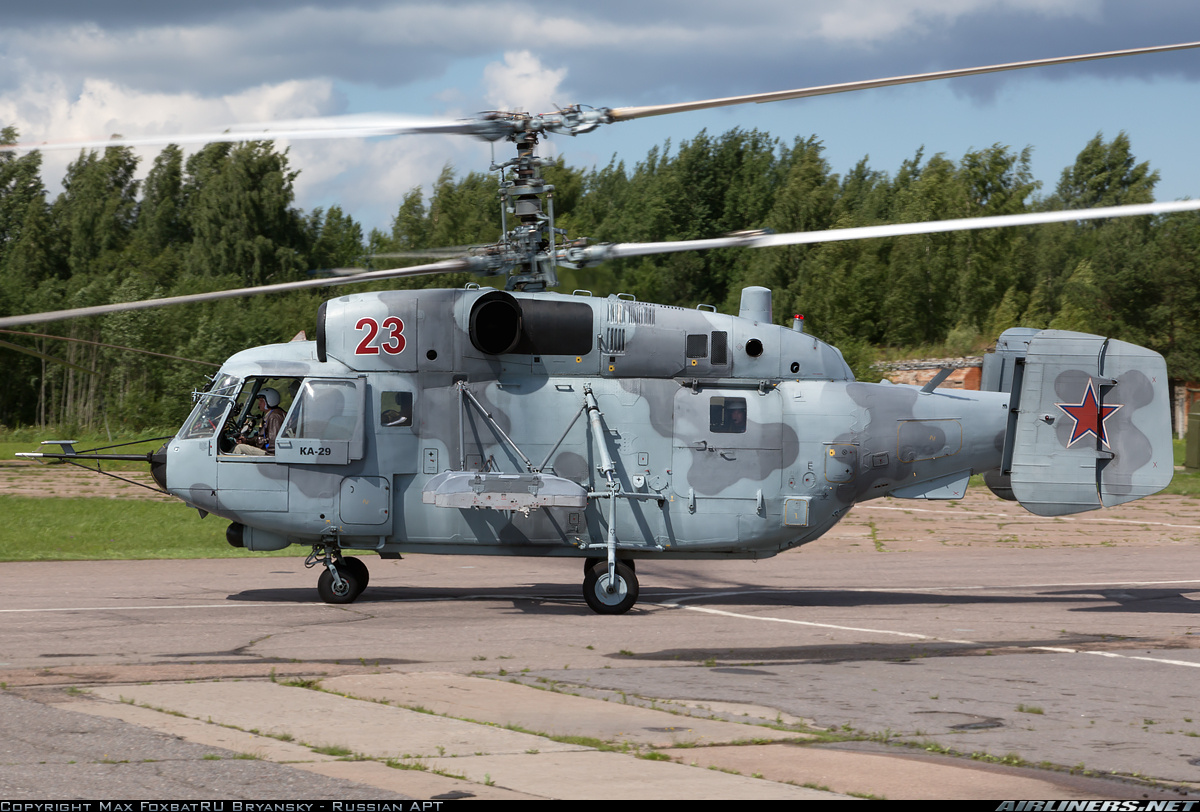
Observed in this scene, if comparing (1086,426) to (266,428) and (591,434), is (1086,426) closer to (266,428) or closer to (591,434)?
(591,434)

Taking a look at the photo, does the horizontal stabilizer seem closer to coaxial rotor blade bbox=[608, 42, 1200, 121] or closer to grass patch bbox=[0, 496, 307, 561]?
coaxial rotor blade bbox=[608, 42, 1200, 121]

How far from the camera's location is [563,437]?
1405 centimetres

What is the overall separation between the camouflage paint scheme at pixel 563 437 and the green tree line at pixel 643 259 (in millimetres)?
20186

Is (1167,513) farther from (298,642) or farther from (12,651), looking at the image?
(12,651)

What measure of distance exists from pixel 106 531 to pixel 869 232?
16723 mm

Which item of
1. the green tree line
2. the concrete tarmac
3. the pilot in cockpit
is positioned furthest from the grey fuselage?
the green tree line

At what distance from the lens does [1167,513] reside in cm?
2536

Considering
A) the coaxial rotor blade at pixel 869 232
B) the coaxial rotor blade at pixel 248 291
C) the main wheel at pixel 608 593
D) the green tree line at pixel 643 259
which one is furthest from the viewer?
the green tree line at pixel 643 259

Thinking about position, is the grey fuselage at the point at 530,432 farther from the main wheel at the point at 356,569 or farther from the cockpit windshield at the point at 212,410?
the main wheel at the point at 356,569

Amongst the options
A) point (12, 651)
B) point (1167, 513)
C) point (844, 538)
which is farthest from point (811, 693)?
point (1167, 513)

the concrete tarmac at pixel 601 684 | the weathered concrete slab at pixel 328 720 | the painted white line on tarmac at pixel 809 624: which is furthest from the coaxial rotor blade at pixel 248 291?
the painted white line on tarmac at pixel 809 624

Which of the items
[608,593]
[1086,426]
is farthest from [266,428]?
[1086,426]

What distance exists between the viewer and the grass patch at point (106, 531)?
63.0 feet

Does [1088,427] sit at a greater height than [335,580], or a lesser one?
greater
